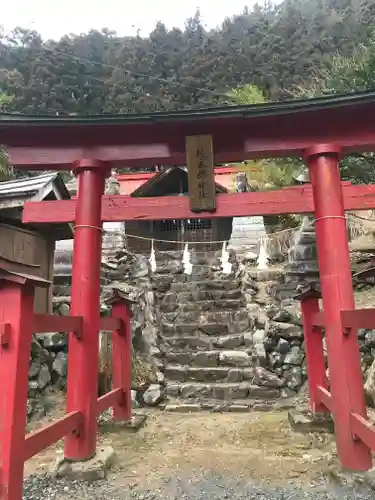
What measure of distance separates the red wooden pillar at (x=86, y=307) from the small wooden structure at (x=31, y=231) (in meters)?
3.07

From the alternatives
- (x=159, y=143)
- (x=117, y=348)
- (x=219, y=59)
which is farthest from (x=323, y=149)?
(x=219, y=59)

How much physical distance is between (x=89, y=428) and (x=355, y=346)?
8.88 feet

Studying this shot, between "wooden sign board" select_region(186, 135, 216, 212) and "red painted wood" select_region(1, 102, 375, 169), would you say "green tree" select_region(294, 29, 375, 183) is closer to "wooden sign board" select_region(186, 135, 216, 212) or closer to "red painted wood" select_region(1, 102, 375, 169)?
"red painted wood" select_region(1, 102, 375, 169)

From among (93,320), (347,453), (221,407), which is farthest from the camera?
(221,407)

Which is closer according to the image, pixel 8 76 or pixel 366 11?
pixel 366 11

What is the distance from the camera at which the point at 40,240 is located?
29.0ft

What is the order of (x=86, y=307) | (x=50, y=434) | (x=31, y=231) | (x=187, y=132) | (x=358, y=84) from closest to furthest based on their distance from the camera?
(x=50, y=434) → (x=86, y=307) → (x=187, y=132) → (x=31, y=231) → (x=358, y=84)

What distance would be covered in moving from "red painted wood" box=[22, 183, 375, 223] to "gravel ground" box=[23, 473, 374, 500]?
260cm

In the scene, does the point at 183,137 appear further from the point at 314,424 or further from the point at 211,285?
the point at 211,285

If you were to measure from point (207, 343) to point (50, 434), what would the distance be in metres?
5.39

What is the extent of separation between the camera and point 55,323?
140 inches

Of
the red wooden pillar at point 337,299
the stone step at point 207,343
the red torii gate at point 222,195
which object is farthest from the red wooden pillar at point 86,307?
the stone step at point 207,343

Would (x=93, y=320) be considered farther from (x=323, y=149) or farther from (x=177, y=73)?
(x=177, y=73)

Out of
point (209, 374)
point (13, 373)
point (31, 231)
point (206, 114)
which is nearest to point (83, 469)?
point (13, 373)
